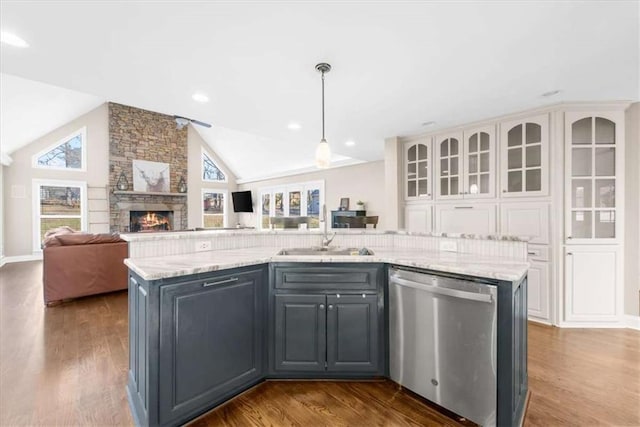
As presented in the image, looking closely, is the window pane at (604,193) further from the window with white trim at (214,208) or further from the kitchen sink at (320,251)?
the window with white trim at (214,208)

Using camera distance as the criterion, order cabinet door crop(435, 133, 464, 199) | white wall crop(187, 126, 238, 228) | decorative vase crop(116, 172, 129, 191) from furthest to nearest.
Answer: white wall crop(187, 126, 238, 228) → decorative vase crop(116, 172, 129, 191) → cabinet door crop(435, 133, 464, 199)

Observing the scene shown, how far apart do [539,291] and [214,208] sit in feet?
31.0

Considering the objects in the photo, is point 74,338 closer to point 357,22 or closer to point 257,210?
point 357,22

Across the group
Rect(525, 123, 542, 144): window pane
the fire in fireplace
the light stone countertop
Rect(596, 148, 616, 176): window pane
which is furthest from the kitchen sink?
the fire in fireplace

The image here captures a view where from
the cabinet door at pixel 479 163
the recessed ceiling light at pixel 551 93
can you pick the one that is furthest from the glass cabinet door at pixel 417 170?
the recessed ceiling light at pixel 551 93

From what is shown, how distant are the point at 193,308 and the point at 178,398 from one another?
19.7 inches

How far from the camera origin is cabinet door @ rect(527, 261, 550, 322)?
3264 mm

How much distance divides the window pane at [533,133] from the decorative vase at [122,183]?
369 inches

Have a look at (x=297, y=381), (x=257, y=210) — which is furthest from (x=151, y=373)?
(x=257, y=210)

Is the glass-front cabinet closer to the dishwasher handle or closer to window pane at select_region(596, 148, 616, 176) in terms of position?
window pane at select_region(596, 148, 616, 176)

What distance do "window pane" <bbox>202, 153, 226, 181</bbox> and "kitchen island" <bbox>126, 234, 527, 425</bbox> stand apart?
8.51m

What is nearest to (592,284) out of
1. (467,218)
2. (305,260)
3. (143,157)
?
(467,218)

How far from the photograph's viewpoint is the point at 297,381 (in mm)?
2143

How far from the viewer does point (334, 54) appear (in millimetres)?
2168
